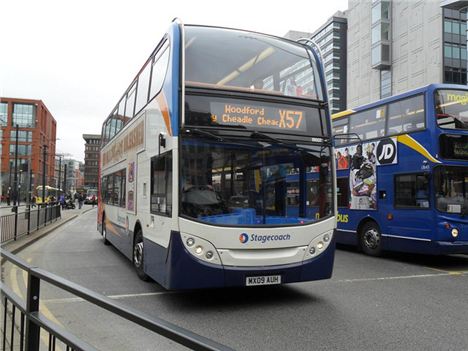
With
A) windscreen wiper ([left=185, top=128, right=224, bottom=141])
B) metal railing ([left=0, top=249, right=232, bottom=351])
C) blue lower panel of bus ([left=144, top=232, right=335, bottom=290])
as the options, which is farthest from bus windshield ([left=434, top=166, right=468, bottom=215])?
metal railing ([left=0, top=249, right=232, bottom=351])

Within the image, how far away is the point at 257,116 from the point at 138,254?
11.3ft

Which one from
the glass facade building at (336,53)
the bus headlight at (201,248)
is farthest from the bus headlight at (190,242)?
the glass facade building at (336,53)

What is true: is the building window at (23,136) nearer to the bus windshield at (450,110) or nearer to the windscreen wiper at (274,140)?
the bus windshield at (450,110)

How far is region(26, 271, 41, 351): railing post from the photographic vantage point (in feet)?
9.84

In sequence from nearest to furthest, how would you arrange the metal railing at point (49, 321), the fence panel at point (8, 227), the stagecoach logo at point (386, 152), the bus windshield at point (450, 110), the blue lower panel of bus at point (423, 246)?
the metal railing at point (49, 321) → the blue lower panel of bus at point (423, 246) → the bus windshield at point (450, 110) → the stagecoach logo at point (386, 152) → the fence panel at point (8, 227)

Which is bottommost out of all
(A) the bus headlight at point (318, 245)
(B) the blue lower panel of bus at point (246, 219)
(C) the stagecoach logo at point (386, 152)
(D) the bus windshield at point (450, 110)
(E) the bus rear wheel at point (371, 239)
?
(E) the bus rear wheel at point (371, 239)

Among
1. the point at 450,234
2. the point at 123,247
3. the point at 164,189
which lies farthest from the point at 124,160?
the point at 450,234

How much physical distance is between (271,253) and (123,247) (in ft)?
15.2

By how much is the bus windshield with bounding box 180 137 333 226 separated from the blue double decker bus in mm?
4125

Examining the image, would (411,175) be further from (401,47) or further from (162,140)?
(401,47)

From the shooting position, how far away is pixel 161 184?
20.7 ft

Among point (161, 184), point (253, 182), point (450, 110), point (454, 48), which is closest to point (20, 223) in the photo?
point (161, 184)

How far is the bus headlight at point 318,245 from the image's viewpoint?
242 inches

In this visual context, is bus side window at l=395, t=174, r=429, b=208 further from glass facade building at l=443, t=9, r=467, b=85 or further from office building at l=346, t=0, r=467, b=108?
glass facade building at l=443, t=9, r=467, b=85
